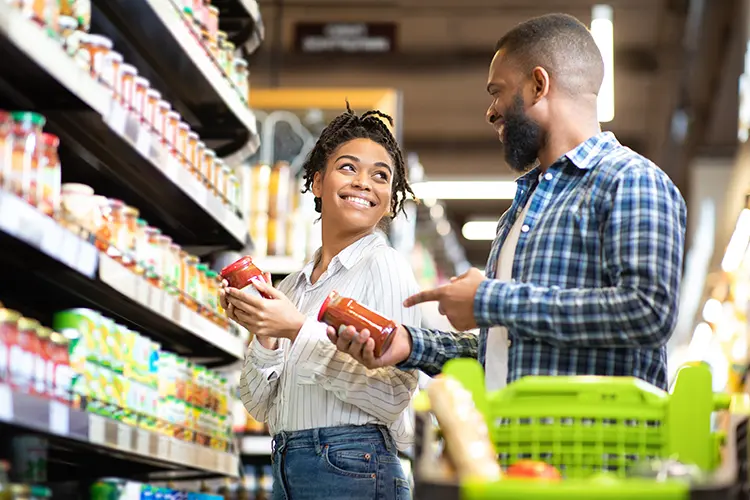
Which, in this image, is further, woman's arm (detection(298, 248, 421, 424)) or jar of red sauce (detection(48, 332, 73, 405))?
woman's arm (detection(298, 248, 421, 424))

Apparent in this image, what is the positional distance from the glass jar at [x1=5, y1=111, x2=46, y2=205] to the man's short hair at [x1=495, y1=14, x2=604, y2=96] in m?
1.11

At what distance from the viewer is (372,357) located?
9.62 feet

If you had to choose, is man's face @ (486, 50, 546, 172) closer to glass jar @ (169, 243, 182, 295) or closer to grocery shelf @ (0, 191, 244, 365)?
grocery shelf @ (0, 191, 244, 365)

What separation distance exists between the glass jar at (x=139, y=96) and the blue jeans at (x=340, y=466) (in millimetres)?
1130

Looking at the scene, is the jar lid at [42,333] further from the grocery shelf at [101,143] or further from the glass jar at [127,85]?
the glass jar at [127,85]

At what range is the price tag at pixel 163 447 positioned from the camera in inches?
148

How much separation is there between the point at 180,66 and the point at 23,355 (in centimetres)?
210

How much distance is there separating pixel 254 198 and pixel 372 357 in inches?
152

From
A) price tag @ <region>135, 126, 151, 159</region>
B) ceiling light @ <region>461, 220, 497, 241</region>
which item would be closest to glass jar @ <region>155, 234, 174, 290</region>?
price tag @ <region>135, 126, 151, 159</region>

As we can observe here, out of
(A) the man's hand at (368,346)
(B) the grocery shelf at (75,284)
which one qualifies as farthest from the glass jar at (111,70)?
(A) the man's hand at (368,346)

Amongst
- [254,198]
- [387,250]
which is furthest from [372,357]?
[254,198]

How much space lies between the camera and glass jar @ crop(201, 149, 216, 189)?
4.48m

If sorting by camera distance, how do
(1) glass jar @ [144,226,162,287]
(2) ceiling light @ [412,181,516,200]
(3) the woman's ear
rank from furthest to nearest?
(2) ceiling light @ [412,181,516,200] < (1) glass jar @ [144,226,162,287] < (3) the woman's ear

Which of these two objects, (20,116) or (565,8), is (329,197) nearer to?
(20,116)
